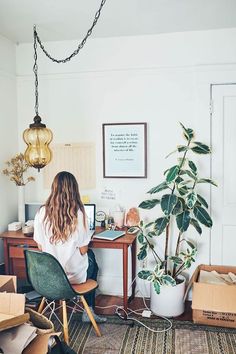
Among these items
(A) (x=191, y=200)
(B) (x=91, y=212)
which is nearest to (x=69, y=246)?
(B) (x=91, y=212)

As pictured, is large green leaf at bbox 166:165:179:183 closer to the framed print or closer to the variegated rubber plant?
the variegated rubber plant

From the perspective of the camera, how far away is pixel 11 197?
3.71m

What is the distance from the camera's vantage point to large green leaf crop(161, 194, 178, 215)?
117 inches

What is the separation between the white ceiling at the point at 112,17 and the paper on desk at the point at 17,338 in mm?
2146

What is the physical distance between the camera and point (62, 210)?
267cm

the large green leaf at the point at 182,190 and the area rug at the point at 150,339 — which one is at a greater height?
the large green leaf at the point at 182,190

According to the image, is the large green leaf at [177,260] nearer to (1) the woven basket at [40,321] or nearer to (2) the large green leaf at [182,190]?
(2) the large green leaf at [182,190]

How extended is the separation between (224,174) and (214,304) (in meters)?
1.14

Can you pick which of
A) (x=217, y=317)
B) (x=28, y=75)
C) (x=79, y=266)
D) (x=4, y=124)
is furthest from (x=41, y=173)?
(x=217, y=317)

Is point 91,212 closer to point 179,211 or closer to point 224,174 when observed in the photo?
point 179,211

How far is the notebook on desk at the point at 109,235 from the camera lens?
3.18 m

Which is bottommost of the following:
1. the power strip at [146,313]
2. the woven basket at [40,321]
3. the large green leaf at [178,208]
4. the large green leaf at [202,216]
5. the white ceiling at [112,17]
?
the power strip at [146,313]

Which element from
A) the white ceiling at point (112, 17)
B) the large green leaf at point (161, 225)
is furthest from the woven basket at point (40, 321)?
the white ceiling at point (112, 17)

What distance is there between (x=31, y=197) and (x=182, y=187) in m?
1.60
